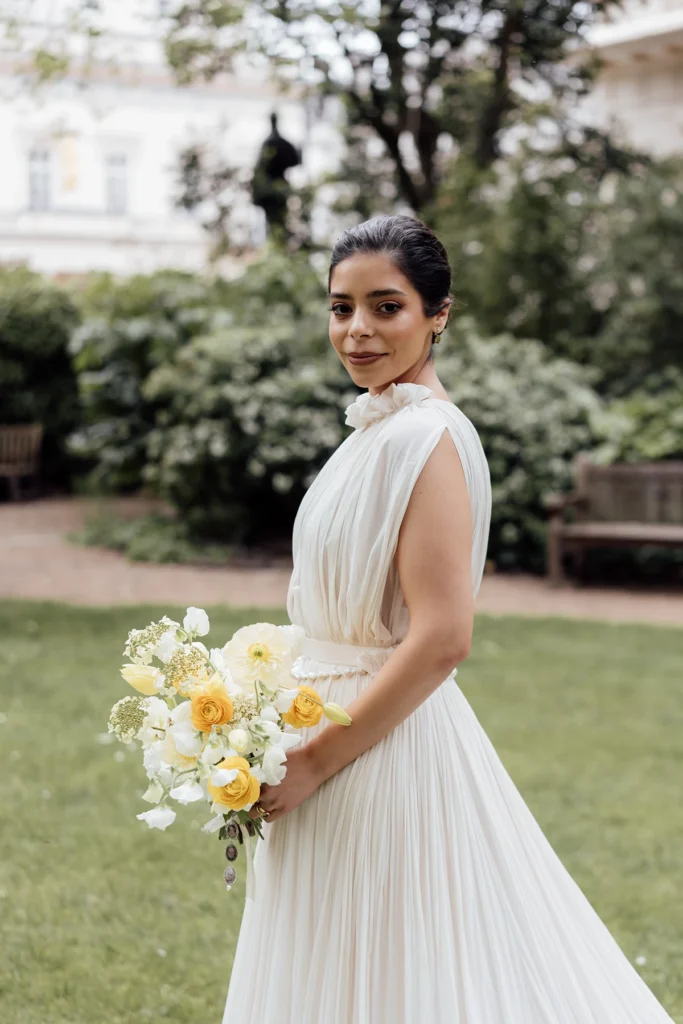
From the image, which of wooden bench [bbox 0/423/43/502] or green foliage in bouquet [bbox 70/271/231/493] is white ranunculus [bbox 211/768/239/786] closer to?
green foliage in bouquet [bbox 70/271/231/493]

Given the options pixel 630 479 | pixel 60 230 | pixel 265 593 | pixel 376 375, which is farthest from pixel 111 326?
pixel 60 230

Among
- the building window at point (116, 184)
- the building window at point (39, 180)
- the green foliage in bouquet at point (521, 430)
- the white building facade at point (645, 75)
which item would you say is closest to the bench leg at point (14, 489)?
the green foliage in bouquet at point (521, 430)

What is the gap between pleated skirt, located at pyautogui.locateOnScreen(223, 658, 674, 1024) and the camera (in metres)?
2.06

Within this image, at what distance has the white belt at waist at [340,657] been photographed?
2.15 meters

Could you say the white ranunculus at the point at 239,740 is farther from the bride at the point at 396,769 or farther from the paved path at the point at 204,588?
the paved path at the point at 204,588

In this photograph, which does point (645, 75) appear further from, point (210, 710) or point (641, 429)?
point (210, 710)

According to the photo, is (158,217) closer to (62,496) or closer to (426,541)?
(62,496)

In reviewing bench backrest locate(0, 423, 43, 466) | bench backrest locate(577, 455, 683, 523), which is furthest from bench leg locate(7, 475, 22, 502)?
bench backrest locate(577, 455, 683, 523)

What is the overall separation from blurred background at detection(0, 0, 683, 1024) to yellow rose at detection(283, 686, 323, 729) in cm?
172

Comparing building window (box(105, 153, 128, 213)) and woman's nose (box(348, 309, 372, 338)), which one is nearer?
woman's nose (box(348, 309, 372, 338))

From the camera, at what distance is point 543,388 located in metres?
11.4

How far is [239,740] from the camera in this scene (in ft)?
6.19

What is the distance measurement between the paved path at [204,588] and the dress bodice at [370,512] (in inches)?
275

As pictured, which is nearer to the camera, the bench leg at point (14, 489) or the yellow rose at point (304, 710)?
the yellow rose at point (304, 710)
